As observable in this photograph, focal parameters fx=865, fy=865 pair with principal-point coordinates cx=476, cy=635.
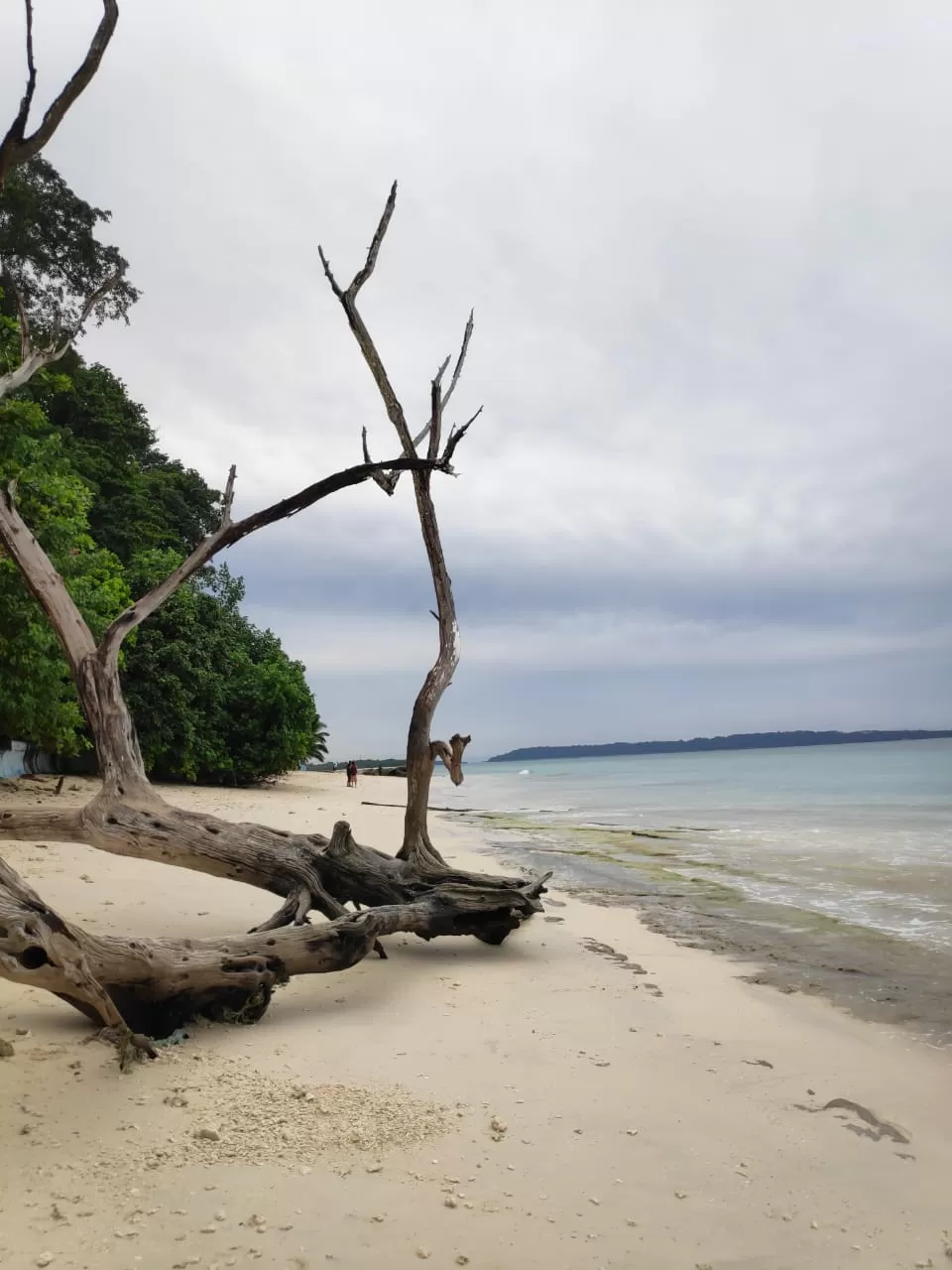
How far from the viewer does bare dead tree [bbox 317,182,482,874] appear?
756 cm

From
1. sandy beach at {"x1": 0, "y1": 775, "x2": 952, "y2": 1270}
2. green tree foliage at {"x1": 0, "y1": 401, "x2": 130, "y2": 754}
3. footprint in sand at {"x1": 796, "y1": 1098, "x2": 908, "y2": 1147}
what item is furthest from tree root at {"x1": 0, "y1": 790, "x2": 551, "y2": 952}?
green tree foliage at {"x1": 0, "y1": 401, "x2": 130, "y2": 754}

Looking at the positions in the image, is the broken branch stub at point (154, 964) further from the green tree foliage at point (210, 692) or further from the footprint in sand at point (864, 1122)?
the green tree foliage at point (210, 692)

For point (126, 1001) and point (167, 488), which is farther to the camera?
point (167, 488)

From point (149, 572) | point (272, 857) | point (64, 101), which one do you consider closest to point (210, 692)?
point (149, 572)

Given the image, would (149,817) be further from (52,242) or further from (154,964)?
(52,242)

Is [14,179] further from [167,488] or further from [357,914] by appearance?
[357,914]

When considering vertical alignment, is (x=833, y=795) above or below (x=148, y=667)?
below

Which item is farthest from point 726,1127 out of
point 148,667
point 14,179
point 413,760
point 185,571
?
point 14,179

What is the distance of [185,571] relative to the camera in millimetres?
6801

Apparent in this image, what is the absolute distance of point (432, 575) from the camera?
28.8 ft

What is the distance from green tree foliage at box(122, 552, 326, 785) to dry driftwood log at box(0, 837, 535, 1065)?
71.4 ft

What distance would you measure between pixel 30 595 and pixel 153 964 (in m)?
10.4

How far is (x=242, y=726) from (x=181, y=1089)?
90.1 feet

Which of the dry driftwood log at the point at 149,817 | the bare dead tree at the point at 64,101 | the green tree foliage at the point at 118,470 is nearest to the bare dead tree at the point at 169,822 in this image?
the dry driftwood log at the point at 149,817
